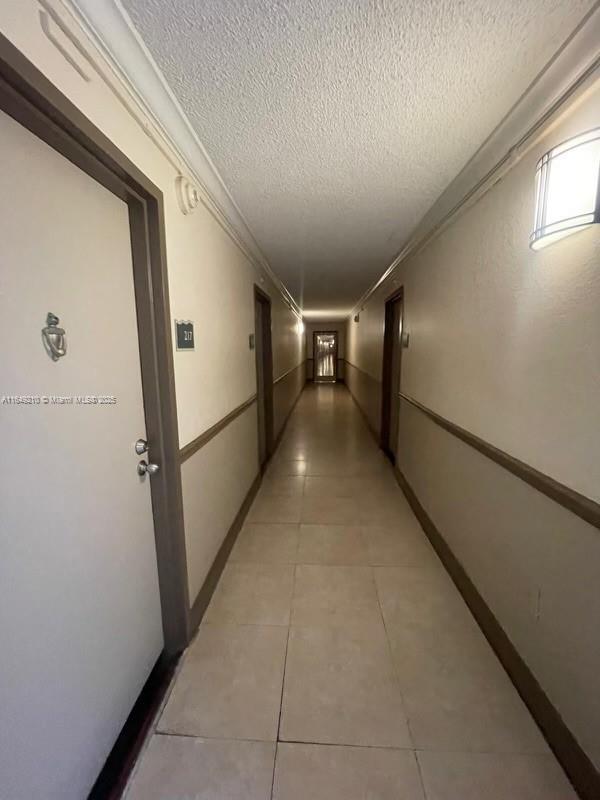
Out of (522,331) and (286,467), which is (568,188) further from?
(286,467)

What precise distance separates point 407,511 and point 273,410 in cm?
214

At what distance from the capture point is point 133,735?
1.16 m

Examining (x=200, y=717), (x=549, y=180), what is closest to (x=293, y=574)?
(x=200, y=717)

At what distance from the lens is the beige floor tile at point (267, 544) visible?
2.18m

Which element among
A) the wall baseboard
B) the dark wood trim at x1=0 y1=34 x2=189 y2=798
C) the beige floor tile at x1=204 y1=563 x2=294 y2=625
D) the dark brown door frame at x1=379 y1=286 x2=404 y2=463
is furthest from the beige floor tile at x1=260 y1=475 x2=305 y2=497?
the dark wood trim at x1=0 y1=34 x2=189 y2=798

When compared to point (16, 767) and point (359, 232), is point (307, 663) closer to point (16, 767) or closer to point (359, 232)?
point (16, 767)

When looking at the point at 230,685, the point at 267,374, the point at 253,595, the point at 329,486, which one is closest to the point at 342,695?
the point at 230,685

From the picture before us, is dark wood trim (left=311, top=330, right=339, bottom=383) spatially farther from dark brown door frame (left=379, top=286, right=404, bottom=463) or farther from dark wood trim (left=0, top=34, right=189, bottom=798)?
dark wood trim (left=0, top=34, right=189, bottom=798)

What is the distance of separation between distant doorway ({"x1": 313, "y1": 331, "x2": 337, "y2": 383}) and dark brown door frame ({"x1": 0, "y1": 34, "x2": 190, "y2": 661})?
1043 centimetres

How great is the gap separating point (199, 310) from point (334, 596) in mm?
1794

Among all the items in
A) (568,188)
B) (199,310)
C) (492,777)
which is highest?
(568,188)

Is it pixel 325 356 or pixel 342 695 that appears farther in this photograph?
pixel 325 356

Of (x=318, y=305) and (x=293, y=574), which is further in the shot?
(x=318, y=305)

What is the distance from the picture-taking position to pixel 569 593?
109 cm
